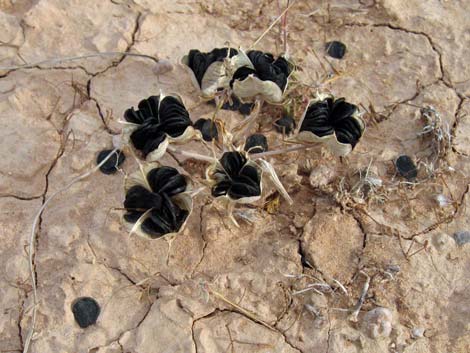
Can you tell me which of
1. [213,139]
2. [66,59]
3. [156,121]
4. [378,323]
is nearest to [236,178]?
[213,139]

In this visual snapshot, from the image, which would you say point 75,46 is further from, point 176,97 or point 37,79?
point 176,97

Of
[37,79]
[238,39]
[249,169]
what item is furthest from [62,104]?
[249,169]

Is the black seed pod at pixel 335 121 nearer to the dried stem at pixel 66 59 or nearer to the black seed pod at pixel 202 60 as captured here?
the black seed pod at pixel 202 60

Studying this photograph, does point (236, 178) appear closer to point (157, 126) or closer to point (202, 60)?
point (157, 126)

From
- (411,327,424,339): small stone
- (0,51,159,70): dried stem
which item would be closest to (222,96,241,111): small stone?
(0,51,159,70): dried stem

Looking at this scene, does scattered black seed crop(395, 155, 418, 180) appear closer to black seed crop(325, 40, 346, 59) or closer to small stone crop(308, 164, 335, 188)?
small stone crop(308, 164, 335, 188)
